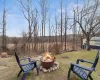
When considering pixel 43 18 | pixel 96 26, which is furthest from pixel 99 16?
pixel 43 18

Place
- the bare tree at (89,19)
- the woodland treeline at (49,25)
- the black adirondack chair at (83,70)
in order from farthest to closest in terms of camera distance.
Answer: the bare tree at (89,19), the woodland treeline at (49,25), the black adirondack chair at (83,70)

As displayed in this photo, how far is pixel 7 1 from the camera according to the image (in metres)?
12.8

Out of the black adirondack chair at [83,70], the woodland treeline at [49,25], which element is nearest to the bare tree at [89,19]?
the woodland treeline at [49,25]

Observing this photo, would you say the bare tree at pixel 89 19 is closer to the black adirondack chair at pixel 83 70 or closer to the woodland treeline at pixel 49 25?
the woodland treeline at pixel 49 25

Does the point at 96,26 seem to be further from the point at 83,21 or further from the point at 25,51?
the point at 25,51

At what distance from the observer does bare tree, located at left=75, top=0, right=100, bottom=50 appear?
14148mm

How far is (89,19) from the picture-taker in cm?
1464

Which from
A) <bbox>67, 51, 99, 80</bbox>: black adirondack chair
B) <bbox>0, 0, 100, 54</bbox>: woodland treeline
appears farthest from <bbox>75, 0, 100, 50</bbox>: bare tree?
<bbox>67, 51, 99, 80</bbox>: black adirondack chair

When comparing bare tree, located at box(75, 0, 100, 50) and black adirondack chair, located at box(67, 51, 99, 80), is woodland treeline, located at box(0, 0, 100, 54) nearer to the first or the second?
bare tree, located at box(75, 0, 100, 50)

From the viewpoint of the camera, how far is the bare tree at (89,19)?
557 inches

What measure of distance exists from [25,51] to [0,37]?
135 inches

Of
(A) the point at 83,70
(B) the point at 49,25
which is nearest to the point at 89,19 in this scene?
(B) the point at 49,25

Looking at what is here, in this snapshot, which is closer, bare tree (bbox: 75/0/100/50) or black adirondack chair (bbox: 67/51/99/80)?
black adirondack chair (bbox: 67/51/99/80)

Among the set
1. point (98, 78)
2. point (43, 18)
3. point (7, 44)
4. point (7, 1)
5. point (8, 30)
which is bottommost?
point (98, 78)
